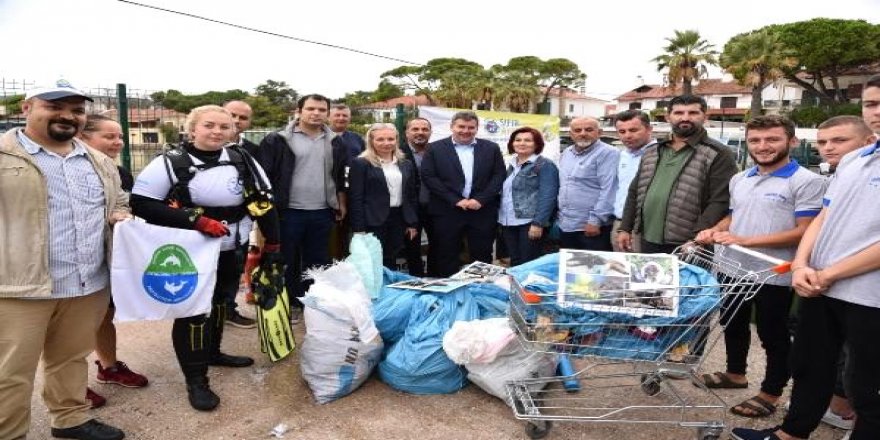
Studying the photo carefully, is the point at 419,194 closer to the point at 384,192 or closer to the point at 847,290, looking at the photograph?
the point at 384,192

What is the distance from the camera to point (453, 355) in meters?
3.02

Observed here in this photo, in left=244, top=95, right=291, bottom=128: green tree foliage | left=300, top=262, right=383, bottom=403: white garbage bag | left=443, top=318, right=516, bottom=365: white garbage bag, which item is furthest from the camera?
left=244, top=95, right=291, bottom=128: green tree foliage

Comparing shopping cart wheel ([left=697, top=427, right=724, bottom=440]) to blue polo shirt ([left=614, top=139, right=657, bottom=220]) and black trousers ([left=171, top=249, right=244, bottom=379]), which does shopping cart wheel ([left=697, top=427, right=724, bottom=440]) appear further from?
black trousers ([left=171, top=249, right=244, bottom=379])

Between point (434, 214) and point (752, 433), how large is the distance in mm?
2888

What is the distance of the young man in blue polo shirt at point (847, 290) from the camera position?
2154mm

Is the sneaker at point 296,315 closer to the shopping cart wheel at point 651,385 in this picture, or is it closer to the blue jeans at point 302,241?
the blue jeans at point 302,241

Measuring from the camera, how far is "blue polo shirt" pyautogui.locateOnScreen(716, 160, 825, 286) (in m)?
2.81

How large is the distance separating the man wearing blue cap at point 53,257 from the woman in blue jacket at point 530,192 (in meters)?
2.99

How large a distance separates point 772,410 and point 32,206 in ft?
13.1

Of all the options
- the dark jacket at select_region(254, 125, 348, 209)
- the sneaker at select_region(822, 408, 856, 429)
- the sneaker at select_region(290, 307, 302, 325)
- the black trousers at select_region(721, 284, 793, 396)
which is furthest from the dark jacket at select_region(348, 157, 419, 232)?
the sneaker at select_region(822, 408, 856, 429)

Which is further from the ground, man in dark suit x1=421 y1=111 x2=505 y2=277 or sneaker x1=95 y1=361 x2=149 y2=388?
man in dark suit x1=421 y1=111 x2=505 y2=277

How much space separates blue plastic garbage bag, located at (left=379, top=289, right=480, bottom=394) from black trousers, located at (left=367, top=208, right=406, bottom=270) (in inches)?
47.7

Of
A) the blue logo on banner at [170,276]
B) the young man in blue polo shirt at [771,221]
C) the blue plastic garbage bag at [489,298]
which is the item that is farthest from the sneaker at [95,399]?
the young man in blue polo shirt at [771,221]

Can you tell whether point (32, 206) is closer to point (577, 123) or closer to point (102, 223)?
point (102, 223)
